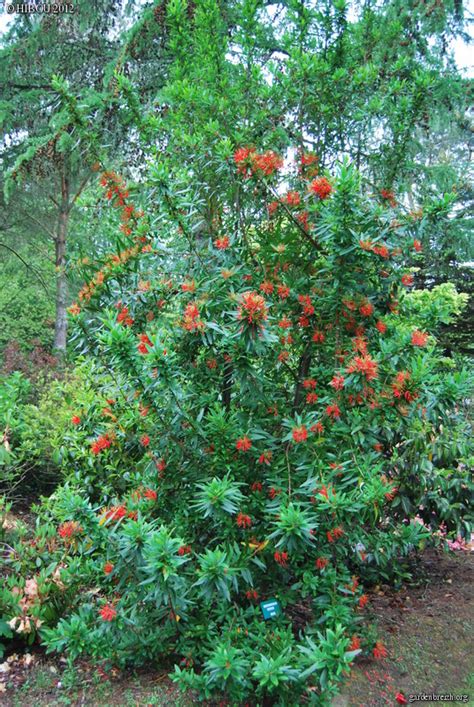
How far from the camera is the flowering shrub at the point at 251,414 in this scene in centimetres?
210

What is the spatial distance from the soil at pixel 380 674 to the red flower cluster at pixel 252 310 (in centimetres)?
170

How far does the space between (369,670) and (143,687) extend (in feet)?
3.71

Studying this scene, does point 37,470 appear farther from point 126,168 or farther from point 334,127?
point 334,127

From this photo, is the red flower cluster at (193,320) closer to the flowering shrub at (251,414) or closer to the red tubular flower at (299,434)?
the flowering shrub at (251,414)

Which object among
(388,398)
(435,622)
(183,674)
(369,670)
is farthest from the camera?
(435,622)

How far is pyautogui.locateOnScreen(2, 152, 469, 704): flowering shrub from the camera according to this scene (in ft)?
6.88

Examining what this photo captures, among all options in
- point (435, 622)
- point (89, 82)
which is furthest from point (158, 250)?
point (89, 82)

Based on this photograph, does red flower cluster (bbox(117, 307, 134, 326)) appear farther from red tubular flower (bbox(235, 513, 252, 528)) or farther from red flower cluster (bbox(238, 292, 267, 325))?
red tubular flower (bbox(235, 513, 252, 528))

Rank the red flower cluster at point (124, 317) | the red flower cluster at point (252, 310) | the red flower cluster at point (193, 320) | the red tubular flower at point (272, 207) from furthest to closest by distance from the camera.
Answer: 1. the red tubular flower at point (272, 207)
2. the red flower cluster at point (124, 317)
3. the red flower cluster at point (193, 320)
4. the red flower cluster at point (252, 310)

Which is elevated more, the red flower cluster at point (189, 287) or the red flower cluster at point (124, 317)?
the red flower cluster at point (189, 287)

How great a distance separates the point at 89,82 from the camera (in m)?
8.46

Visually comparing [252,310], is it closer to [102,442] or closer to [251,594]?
[102,442]

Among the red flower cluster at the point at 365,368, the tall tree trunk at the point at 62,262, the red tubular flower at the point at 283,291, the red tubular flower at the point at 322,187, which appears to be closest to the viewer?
the red flower cluster at the point at 365,368

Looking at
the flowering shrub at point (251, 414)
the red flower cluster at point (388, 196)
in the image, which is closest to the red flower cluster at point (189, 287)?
the flowering shrub at point (251, 414)
